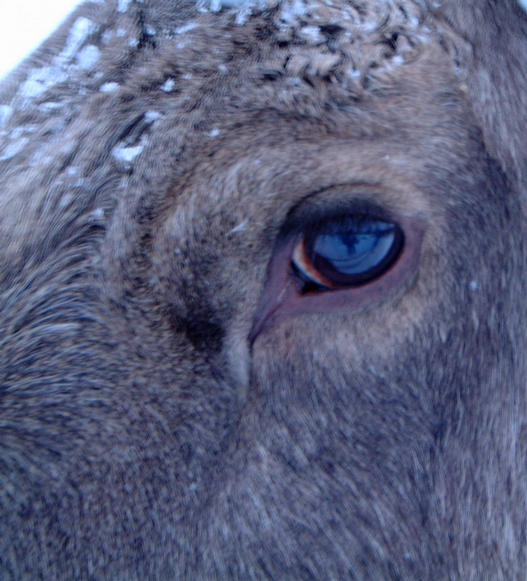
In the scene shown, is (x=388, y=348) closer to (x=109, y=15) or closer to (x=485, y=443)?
(x=485, y=443)

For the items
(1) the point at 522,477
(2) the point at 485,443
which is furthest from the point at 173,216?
(1) the point at 522,477

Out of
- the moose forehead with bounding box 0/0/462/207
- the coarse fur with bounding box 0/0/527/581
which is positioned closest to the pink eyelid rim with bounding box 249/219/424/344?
the coarse fur with bounding box 0/0/527/581

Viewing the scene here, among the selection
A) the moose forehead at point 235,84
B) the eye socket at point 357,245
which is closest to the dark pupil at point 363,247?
the eye socket at point 357,245

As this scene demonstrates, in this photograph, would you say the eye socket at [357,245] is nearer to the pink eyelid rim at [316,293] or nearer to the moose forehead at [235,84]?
the pink eyelid rim at [316,293]

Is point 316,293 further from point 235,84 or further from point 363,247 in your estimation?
point 235,84

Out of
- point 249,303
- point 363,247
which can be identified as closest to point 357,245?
point 363,247
